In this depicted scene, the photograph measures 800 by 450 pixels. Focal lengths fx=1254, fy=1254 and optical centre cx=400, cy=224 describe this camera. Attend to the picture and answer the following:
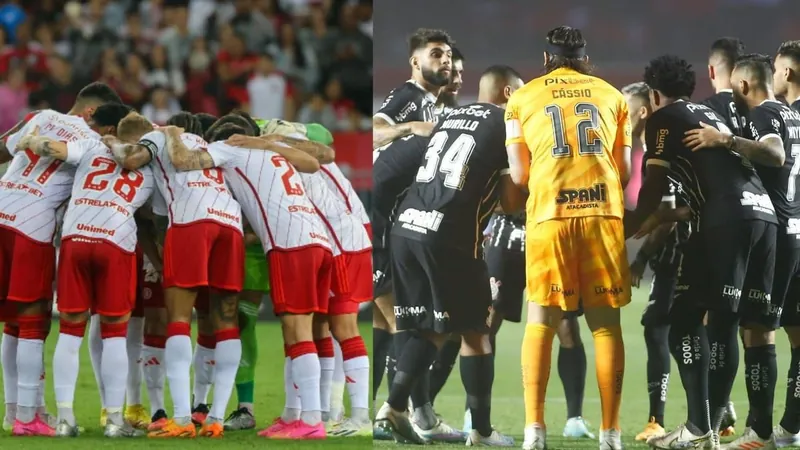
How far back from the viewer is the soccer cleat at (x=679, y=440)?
266 inches

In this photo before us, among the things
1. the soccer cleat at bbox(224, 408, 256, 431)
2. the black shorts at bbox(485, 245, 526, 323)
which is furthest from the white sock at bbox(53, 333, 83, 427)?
the black shorts at bbox(485, 245, 526, 323)

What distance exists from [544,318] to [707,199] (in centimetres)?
112

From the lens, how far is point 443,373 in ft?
23.9

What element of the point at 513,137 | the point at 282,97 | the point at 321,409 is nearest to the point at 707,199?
the point at 513,137

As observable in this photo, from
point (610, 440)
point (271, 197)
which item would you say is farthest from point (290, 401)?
point (610, 440)

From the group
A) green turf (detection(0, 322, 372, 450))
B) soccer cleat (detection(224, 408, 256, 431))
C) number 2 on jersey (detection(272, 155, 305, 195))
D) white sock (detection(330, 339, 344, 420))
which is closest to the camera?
green turf (detection(0, 322, 372, 450))

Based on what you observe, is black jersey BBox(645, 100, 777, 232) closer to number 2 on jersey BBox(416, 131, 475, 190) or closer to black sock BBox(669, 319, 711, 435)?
black sock BBox(669, 319, 711, 435)

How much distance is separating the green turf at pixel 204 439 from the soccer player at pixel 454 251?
645 millimetres

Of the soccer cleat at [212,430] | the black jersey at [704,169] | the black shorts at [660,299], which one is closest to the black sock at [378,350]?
the soccer cleat at [212,430]

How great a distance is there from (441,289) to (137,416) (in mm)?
2121

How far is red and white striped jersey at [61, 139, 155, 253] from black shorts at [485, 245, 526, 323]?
2.07 metres

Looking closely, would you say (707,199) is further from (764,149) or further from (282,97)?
(282,97)

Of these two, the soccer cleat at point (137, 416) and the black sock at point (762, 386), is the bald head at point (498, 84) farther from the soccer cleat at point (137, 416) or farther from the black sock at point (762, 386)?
the soccer cleat at point (137, 416)

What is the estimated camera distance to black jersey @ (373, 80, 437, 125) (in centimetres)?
726
